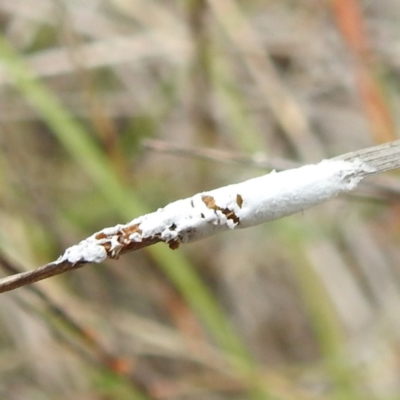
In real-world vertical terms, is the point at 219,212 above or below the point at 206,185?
below

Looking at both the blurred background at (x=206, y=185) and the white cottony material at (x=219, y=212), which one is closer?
the white cottony material at (x=219, y=212)

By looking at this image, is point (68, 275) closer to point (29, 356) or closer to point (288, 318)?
point (29, 356)

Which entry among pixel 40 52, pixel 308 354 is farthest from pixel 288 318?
pixel 40 52

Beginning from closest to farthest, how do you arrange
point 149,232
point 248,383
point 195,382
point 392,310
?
point 149,232 → point 248,383 → point 195,382 → point 392,310

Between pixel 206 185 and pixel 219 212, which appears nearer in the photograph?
pixel 219 212

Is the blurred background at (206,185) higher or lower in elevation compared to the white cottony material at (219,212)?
higher
